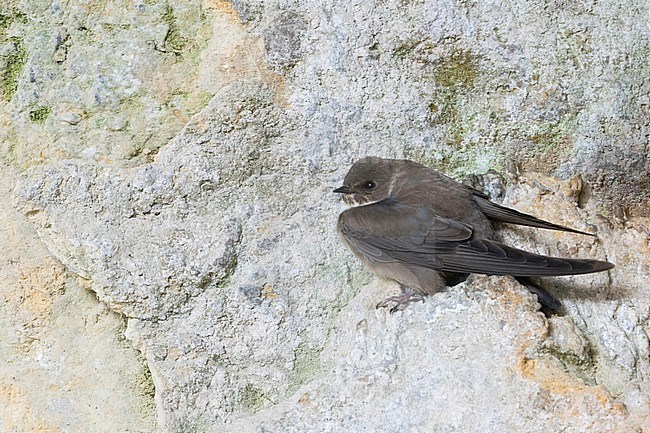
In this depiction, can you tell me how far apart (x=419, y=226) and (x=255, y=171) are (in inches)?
18.4

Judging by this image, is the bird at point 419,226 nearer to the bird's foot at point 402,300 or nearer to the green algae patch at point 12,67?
the bird's foot at point 402,300

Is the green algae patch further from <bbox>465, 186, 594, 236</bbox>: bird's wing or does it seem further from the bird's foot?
<bbox>465, 186, 594, 236</bbox>: bird's wing

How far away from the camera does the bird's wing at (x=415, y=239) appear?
2.18 m

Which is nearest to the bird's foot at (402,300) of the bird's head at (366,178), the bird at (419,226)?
the bird at (419,226)

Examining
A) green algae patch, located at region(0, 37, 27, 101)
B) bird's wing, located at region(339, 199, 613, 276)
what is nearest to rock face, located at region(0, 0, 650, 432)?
green algae patch, located at region(0, 37, 27, 101)

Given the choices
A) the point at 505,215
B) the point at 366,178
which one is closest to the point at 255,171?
the point at 366,178

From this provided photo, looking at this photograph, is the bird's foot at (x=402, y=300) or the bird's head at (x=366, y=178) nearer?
the bird's foot at (x=402, y=300)

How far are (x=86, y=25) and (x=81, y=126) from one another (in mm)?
285

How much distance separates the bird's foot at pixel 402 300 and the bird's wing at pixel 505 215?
31 centimetres

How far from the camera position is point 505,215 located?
90.6 inches

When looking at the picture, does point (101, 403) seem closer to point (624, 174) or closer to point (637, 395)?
point (637, 395)

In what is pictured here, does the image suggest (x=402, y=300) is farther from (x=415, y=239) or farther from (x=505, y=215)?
(x=505, y=215)

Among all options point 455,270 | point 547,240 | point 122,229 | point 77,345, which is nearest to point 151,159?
point 122,229

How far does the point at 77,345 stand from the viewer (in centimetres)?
245
